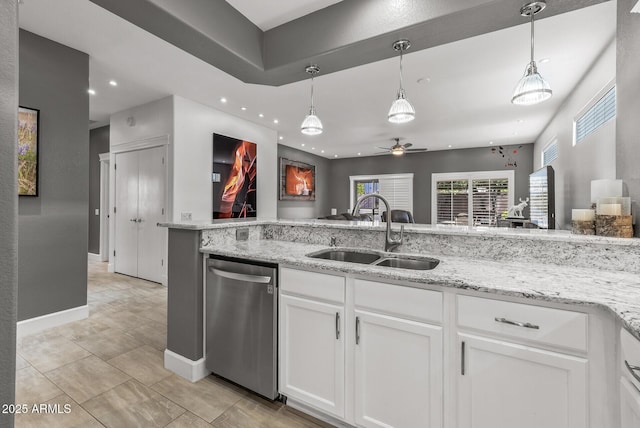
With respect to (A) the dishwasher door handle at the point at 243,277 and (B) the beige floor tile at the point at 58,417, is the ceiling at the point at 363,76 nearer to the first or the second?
(A) the dishwasher door handle at the point at 243,277

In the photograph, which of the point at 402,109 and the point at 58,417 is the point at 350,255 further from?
the point at 58,417

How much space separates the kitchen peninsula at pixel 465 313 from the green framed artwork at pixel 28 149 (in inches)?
70.1

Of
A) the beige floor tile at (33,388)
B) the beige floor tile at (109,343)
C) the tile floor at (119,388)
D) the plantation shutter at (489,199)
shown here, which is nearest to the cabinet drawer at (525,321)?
the tile floor at (119,388)

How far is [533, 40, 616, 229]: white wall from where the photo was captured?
2658mm

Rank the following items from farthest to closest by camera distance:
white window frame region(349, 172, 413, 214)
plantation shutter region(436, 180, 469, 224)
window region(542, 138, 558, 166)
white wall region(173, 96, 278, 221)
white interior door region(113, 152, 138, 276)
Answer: white window frame region(349, 172, 413, 214)
plantation shutter region(436, 180, 469, 224)
window region(542, 138, 558, 166)
white interior door region(113, 152, 138, 276)
white wall region(173, 96, 278, 221)

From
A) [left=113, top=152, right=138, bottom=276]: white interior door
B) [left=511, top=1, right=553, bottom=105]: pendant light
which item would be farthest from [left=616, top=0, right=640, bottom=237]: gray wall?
[left=113, top=152, right=138, bottom=276]: white interior door

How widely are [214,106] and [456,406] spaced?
15.1 feet

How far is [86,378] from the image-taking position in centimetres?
201

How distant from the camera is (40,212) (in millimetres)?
2738

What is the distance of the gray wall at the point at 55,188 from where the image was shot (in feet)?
8.68

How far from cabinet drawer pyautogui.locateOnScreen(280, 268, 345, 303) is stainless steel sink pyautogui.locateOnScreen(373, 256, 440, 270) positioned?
0.38 metres

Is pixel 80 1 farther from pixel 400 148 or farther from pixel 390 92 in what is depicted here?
pixel 400 148

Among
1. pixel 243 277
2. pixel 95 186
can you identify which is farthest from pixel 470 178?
pixel 95 186

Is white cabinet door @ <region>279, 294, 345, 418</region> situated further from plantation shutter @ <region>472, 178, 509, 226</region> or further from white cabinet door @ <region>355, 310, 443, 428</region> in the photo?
plantation shutter @ <region>472, 178, 509, 226</region>
